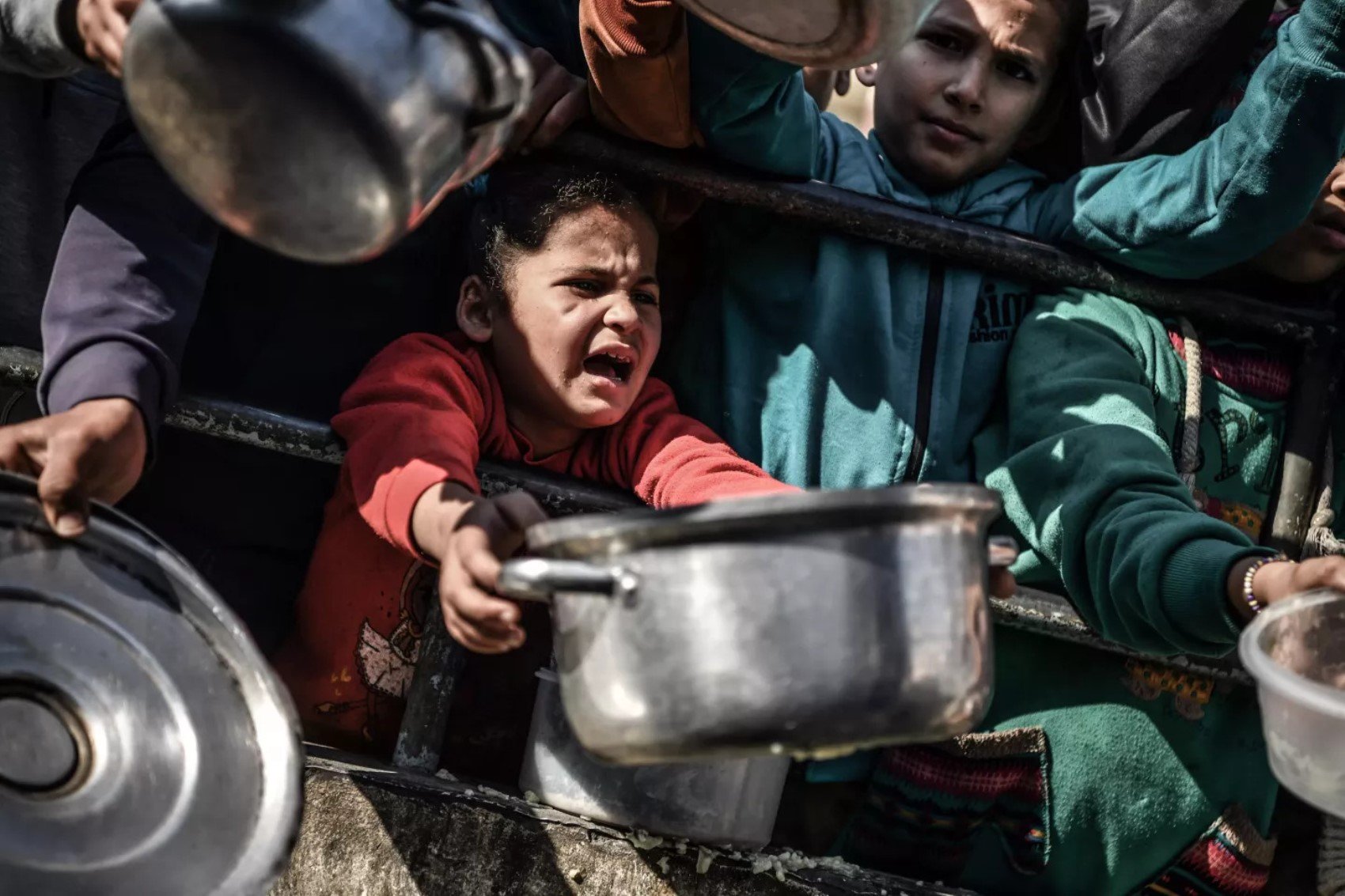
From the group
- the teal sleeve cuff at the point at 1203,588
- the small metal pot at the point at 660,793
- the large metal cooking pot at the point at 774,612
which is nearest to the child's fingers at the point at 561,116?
the small metal pot at the point at 660,793

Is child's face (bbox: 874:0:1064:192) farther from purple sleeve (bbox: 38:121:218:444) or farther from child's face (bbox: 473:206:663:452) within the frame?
purple sleeve (bbox: 38:121:218:444)

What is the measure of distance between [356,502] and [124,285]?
1.20ft

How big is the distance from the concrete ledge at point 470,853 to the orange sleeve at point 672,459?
42cm

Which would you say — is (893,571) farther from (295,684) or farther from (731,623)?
(295,684)

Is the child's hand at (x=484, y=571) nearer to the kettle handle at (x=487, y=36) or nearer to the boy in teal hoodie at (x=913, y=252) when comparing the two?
the kettle handle at (x=487, y=36)

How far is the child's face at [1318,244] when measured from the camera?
2279 millimetres

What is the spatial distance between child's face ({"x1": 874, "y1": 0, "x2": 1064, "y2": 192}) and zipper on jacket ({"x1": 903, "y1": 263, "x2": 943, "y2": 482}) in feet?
0.75

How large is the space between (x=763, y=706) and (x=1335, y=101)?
116 cm

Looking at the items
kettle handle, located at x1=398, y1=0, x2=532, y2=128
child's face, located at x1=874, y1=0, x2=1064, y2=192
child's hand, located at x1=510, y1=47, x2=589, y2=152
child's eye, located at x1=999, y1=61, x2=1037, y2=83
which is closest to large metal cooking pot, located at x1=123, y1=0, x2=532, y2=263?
kettle handle, located at x1=398, y1=0, x2=532, y2=128

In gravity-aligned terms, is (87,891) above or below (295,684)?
above

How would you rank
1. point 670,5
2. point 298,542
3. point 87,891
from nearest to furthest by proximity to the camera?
point 87,891
point 670,5
point 298,542

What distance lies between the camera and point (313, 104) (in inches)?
59.7

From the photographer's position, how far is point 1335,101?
1.99 m

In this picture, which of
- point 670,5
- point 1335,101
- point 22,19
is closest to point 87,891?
point 22,19
